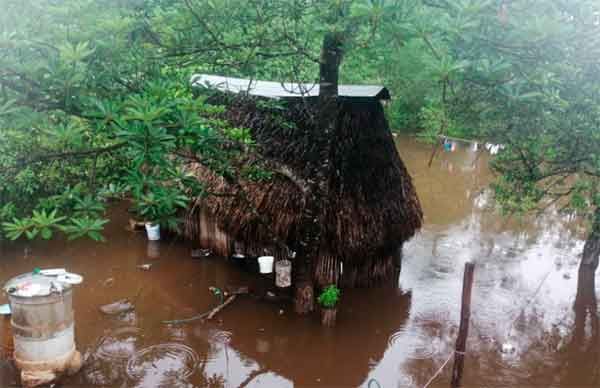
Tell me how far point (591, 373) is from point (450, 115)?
367cm

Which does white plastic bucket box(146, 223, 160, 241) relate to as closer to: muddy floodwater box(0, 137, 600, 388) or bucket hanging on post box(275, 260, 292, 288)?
muddy floodwater box(0, 137, 600, 388)

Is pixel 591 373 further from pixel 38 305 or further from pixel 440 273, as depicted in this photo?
pixel 38 305

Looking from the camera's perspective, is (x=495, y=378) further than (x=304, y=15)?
Yes

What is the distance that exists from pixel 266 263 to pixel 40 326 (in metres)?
3.33

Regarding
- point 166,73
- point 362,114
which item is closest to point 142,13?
point 166,73

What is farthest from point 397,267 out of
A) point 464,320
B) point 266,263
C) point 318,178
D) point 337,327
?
point 464,320

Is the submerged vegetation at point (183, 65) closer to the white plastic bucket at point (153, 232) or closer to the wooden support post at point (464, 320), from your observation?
the wooden support post at point (464, 320)

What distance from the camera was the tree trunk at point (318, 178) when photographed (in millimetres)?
5367

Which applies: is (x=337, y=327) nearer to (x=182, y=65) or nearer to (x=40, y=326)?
(x=40, y=326)

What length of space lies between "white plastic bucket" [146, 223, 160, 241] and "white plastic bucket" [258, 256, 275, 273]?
242 centimetres

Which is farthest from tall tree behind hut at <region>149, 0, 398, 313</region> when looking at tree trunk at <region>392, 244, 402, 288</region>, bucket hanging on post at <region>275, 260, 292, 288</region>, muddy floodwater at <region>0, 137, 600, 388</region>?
tree trunk at <region>392, 244, 402, 288</region>

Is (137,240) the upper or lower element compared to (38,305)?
lower

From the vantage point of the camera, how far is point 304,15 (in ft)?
14.0

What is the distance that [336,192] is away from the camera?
260 inches
